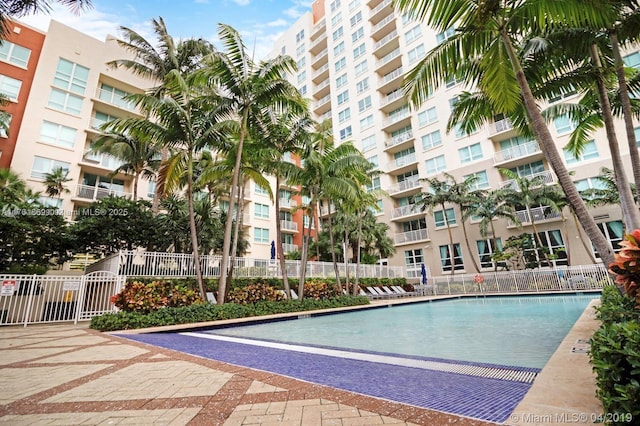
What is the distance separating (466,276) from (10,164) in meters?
30.2

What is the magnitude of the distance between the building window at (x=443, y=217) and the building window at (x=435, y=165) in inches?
144

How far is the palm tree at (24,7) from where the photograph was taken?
4949 mm

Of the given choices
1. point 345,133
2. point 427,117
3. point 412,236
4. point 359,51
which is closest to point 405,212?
point 412,236

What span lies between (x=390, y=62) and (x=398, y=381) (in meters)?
33.0

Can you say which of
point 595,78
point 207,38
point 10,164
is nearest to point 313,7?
point 207,38

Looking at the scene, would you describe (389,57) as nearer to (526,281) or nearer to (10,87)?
(526,281)

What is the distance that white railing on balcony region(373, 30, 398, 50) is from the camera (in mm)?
30878

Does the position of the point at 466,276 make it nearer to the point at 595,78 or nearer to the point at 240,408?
the point at 595,78

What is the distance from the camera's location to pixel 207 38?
16.7 m

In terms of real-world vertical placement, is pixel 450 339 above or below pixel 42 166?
below

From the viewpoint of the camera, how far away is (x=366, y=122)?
32188 mm

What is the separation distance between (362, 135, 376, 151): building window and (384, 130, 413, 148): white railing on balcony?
148cm

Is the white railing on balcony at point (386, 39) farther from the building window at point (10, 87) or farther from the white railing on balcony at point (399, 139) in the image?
the building window at point (10, 87)

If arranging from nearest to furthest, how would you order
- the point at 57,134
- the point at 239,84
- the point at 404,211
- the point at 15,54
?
the point at 239,84
the point at 15,54
the point at 57,134
the point at 404,211
